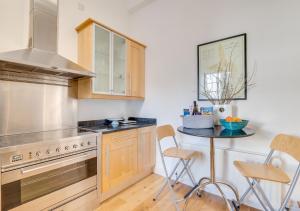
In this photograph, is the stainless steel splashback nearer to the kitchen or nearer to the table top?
the kitchen

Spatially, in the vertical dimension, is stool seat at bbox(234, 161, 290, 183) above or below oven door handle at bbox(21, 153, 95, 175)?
below

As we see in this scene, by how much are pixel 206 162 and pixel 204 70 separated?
129 cm

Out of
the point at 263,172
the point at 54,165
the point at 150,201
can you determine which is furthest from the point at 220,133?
the point at 54,165

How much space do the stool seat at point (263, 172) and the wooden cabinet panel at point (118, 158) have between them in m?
1.34

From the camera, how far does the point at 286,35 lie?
5.54ft

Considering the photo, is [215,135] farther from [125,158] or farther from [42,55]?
[42,55]

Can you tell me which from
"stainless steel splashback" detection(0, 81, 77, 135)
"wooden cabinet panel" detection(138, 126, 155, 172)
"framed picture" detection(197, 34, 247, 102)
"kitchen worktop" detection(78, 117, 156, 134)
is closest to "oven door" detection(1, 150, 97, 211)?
"kitchen worktop" detection(78, 117, 156, 134)

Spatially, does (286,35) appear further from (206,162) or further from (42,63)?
(42,63)

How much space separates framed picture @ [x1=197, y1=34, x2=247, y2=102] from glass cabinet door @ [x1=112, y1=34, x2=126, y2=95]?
46.0 inches

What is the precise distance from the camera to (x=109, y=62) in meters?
2.37

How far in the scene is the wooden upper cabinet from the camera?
2123 mm

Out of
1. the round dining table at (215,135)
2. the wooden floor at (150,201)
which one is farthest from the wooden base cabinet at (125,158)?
the round dining table at (215,135)

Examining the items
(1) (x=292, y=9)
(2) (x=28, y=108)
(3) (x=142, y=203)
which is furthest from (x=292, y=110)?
(2) (x=28, y=108)

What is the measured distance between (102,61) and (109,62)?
0.11m
